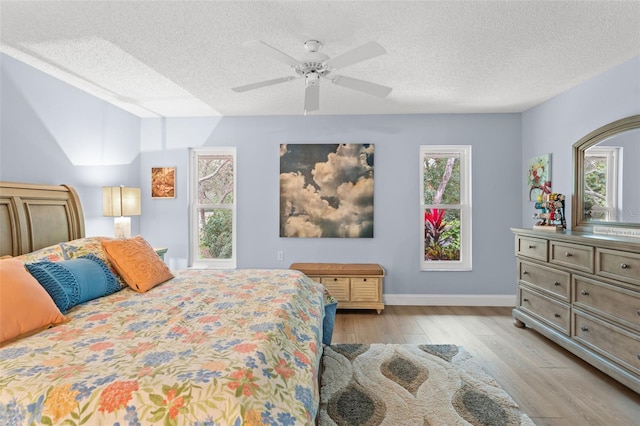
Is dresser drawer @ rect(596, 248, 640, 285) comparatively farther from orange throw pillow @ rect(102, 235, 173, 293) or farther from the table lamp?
the table lamp

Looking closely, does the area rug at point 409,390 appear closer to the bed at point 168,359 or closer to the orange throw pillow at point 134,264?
the bed at point 168,359

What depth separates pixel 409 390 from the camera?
2.27 meters

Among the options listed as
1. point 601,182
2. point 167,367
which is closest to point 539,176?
point 601,182

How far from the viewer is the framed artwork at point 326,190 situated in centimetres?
427

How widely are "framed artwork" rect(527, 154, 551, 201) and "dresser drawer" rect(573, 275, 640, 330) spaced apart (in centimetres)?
123

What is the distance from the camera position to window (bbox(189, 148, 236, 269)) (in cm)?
447

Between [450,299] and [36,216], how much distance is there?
Answer: 14.6 ft

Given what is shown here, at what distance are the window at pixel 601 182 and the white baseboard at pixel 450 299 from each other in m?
1.60

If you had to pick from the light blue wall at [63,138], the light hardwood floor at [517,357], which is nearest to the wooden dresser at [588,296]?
the light hardwood floor at [517,357]

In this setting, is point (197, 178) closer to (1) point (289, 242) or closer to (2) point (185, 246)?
(2) point (185, 246)

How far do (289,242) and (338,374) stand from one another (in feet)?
6.95

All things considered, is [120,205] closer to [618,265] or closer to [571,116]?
[618,265]

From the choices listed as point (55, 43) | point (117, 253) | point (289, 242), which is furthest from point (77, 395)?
point (289, 242)

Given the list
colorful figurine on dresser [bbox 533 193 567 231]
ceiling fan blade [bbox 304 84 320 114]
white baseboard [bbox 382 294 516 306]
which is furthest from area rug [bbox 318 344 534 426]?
ceiling fan blade [bbox 304 84 320 114]
